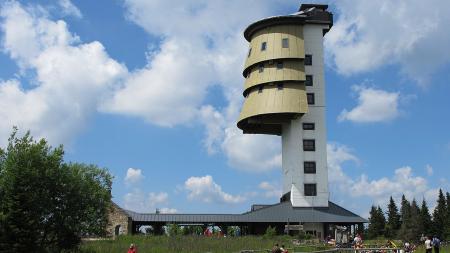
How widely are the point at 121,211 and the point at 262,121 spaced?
17018mm

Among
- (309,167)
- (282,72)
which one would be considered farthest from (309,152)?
(282,72)

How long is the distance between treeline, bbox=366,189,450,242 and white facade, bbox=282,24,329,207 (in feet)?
64.4

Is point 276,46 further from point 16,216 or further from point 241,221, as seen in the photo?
point 16,216

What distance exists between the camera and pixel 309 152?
5772 centimetres

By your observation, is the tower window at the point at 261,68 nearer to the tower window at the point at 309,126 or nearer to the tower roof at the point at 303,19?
the tower roof at the point at 303,19

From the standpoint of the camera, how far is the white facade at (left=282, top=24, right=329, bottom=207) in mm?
56906

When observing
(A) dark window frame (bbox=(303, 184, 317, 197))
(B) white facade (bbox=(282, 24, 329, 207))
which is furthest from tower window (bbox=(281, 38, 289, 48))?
(A) dark window frame (bbox=(303, 184, 317, 197))

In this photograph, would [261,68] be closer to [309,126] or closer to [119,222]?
[309,126]

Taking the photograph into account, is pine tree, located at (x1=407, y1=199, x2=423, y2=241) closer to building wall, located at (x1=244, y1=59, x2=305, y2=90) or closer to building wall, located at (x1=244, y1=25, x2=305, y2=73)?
building wall, located at (x1=244, y1=59, x2=305, y2=90)

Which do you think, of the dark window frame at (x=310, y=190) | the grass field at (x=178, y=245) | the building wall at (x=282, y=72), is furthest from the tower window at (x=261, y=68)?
the grass field at (x=178, y=245)

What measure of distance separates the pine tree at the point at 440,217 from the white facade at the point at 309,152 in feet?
95.9

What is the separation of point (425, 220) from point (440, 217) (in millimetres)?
2241

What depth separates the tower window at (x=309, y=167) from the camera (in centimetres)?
5740

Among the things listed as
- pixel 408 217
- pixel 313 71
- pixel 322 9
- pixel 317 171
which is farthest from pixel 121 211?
pixel 408 217
